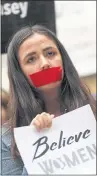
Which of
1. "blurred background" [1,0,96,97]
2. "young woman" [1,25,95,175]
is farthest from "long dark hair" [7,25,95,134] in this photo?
"blurred background" [1,0,96,97]

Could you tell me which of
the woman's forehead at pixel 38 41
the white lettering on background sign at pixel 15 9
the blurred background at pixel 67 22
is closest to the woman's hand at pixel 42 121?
the woman's forehead at pixel 38 41

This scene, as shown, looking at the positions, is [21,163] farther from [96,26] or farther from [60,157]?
[96,26]

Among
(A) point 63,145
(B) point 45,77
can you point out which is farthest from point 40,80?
(A) point 63,145

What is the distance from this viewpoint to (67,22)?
1.43 meters

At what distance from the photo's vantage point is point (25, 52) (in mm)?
594

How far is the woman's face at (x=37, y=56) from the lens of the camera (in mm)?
582

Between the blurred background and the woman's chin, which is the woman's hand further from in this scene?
the blurred background

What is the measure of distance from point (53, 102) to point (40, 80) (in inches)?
2.1

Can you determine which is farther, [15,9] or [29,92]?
[15,9]

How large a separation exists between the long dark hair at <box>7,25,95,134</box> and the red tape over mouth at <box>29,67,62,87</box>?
0.06ft

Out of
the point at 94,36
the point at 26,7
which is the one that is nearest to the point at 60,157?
the point at 26,7

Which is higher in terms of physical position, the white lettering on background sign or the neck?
the white lettering on background sign

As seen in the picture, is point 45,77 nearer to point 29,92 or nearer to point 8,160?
point 29,92

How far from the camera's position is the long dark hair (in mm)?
596
